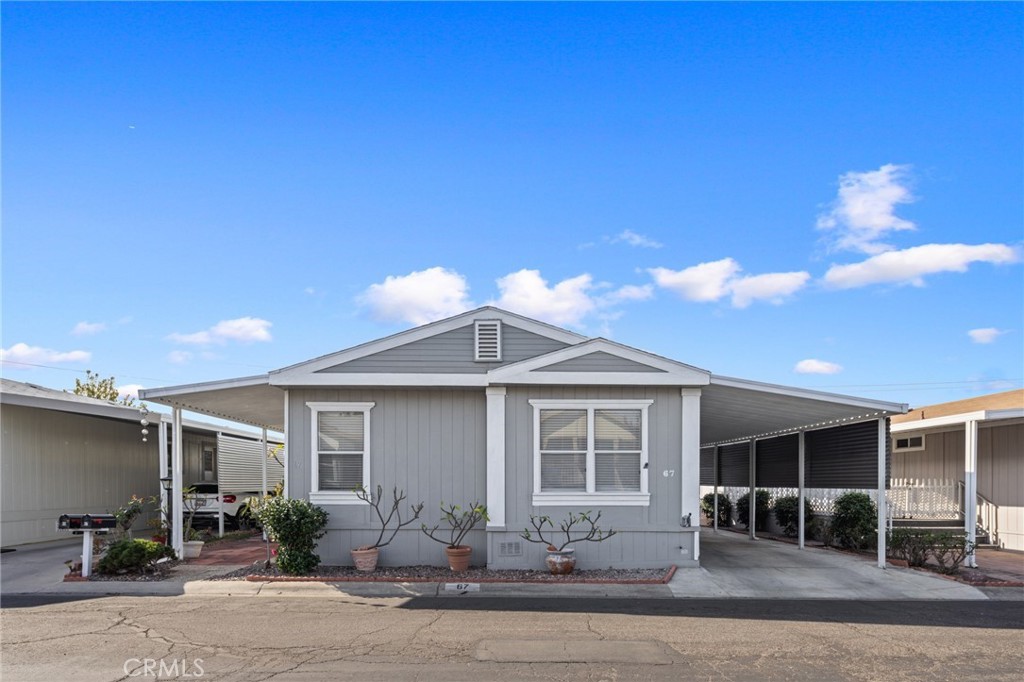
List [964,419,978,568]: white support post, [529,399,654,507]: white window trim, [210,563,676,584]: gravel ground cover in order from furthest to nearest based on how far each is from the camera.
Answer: [964,419,978,568]: white support post
[529,399,654,507]: white window trim
[210,563,676,584]: gravel ground cover

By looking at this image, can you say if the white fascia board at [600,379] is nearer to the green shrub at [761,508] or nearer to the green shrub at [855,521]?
the green shrub at [855,521]

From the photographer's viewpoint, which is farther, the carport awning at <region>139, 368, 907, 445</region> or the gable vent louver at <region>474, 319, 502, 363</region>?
the gable vent louver at <region>474, 319, 502, 363</region>

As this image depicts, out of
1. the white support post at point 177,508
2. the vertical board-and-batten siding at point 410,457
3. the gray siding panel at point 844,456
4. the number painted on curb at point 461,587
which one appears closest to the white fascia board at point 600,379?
the vertical board-and-batten siding at point 410,457

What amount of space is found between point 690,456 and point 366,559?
202 inches

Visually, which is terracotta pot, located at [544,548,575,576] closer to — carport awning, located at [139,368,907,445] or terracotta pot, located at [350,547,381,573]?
terracotta pot, located at [350,547,381,573]

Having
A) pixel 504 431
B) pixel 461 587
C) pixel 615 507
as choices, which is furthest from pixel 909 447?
pixel 461 587

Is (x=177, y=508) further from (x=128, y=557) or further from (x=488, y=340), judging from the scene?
(x=488, y=340)

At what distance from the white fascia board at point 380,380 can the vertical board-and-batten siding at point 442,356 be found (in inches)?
4.1

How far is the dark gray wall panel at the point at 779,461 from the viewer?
1756 centimetres

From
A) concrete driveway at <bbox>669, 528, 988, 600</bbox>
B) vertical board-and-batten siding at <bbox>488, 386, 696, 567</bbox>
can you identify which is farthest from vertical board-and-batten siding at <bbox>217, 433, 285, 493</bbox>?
concrete driveway at <bbox>669, 528, 988, 600</bbox>

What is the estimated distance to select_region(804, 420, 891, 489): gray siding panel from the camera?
13555 mm

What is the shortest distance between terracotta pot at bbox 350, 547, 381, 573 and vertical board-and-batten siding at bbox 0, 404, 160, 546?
27.2ft

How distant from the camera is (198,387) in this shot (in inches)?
491

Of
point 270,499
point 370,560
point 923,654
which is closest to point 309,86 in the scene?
point 270,499
